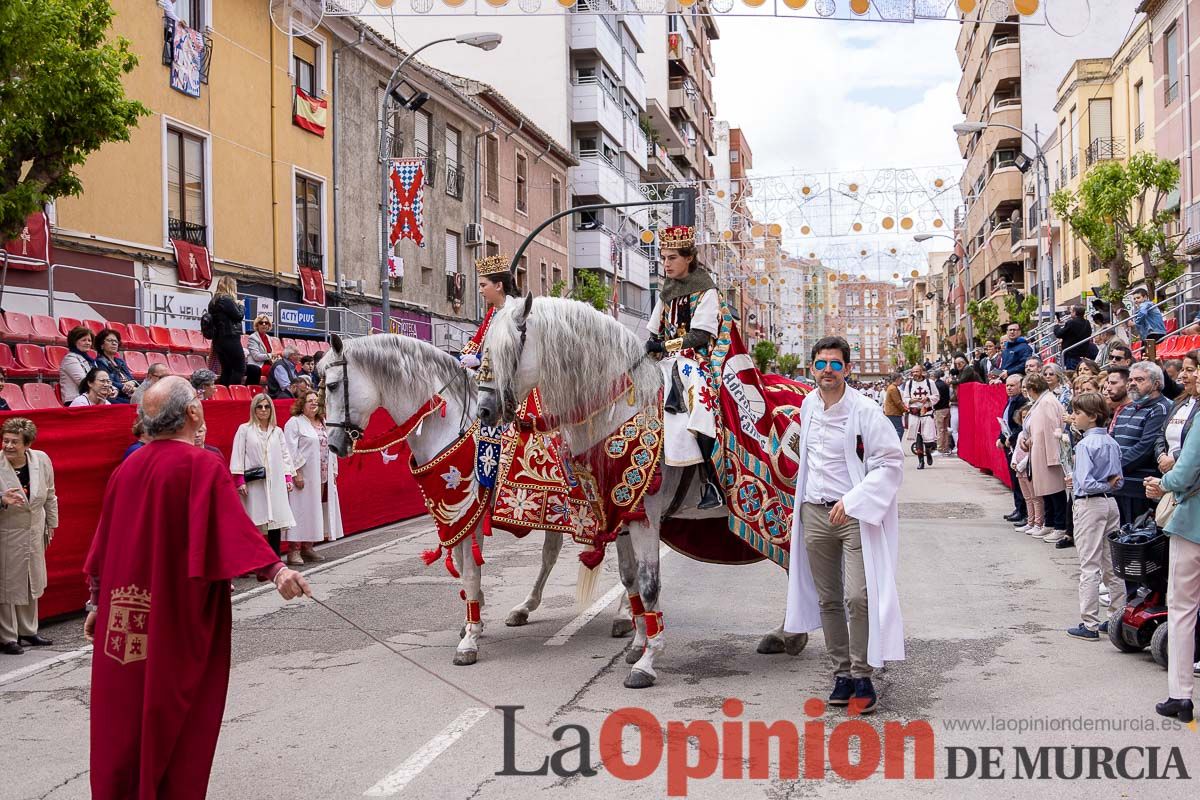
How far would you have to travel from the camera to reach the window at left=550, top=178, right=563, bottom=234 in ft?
130

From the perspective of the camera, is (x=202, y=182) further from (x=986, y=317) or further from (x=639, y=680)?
(x=986, y=317)

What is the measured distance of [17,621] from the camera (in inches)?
325

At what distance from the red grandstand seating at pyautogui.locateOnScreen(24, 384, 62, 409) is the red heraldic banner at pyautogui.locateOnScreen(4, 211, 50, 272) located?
3415 mm

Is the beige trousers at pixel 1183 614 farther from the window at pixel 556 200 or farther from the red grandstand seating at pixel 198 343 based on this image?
the window at pixel 556 200

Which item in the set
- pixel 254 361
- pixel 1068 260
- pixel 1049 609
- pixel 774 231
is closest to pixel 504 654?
pixel 1049 609

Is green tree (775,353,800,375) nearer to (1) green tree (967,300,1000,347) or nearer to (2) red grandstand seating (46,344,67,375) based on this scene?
(1) green tree (967,300,1000,347)

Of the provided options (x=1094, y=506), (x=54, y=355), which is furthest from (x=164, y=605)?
(x=54, y=355)

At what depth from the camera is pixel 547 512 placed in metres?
7.44

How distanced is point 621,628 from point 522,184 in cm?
3038

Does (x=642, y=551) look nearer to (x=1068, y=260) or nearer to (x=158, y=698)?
(x=158, y=698)

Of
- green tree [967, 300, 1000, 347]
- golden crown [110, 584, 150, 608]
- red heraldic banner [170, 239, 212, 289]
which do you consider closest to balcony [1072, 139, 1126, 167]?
green tree [967, 300, 1000, 347]

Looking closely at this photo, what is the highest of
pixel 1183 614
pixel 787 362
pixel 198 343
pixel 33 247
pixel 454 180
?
pixel 454 180

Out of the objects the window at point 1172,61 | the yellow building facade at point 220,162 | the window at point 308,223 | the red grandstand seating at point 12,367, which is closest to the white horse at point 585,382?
the red grandstand seating at point 12,367

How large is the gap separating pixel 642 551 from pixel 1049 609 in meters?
3.98
